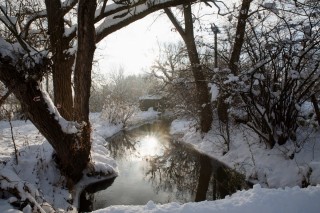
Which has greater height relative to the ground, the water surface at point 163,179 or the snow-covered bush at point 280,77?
the snow-covered bush at point 280,77

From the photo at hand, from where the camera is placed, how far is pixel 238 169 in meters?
10.0

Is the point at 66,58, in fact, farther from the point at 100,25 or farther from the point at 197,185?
the point at 197,185

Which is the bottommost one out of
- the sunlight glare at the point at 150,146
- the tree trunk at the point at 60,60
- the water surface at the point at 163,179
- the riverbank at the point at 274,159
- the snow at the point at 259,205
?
the water surface at the point at 163,179

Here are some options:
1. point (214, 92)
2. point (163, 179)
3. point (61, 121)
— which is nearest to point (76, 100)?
point (61, 121)

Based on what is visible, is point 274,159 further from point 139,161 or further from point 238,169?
point 139,161

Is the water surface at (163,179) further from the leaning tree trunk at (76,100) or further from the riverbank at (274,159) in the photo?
the leaning tree trunk at (76,100)

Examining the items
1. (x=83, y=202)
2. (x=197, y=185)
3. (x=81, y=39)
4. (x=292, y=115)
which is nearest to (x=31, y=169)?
(x=83, y=202)

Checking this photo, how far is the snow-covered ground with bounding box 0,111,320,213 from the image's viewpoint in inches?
157

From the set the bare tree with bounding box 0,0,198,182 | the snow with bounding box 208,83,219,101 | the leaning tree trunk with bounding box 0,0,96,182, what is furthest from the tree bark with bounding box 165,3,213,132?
the leaning tree trunk with bounding box 0,0,96,182

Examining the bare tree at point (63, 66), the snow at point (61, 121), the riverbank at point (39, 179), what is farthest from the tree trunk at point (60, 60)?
the riverbank at point (39, 179)

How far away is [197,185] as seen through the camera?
9633 mm

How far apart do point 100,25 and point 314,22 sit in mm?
5817

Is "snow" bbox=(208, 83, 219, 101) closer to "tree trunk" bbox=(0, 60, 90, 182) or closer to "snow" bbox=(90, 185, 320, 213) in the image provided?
"tree trunk" bbox=(0, 60, 90, 182)

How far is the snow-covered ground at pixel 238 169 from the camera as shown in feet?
13.1
